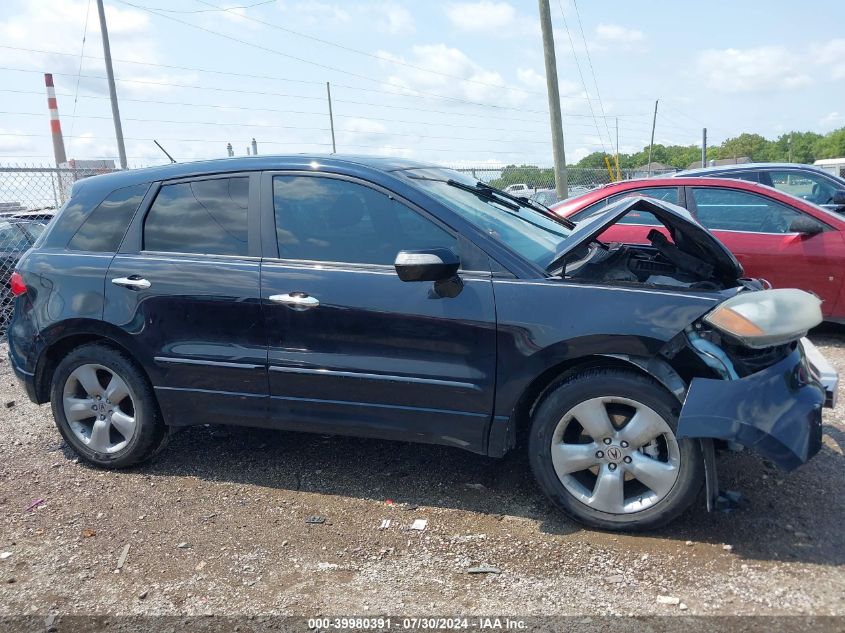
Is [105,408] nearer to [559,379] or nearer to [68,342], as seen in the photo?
[68,342]

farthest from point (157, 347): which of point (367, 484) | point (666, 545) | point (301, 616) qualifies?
point (666, 545)

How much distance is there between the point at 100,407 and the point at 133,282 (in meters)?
0.82

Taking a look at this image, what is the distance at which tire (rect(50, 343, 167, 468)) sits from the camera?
3.99 metres

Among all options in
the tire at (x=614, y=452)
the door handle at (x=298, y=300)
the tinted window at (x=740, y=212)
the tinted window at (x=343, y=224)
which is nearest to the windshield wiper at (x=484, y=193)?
the tinted window at (x=343, y=224)

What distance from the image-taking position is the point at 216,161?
397 cm

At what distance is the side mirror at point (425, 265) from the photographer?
10.3ft

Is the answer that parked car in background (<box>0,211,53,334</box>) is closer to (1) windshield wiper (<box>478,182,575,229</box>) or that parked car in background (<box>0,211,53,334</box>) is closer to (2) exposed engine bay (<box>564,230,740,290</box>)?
(1) windshield wiper (<box>478,182,575,229</box>)

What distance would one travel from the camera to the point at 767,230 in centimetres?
625

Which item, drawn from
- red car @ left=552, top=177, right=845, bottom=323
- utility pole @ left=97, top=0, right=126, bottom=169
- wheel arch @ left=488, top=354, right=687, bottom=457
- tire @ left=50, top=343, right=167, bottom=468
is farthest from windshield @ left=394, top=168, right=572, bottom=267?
utility pole @ left=97, top=0, right=126, bottom=169

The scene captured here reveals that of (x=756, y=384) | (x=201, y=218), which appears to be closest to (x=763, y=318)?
(x=756, y=384)

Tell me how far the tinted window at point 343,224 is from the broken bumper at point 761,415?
4.44ft

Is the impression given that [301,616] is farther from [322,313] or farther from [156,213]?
[156,213]

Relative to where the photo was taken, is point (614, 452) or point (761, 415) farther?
point (614, 452)

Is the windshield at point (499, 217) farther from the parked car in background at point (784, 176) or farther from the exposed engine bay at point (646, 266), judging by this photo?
the parked car in background at point (784, 176)
